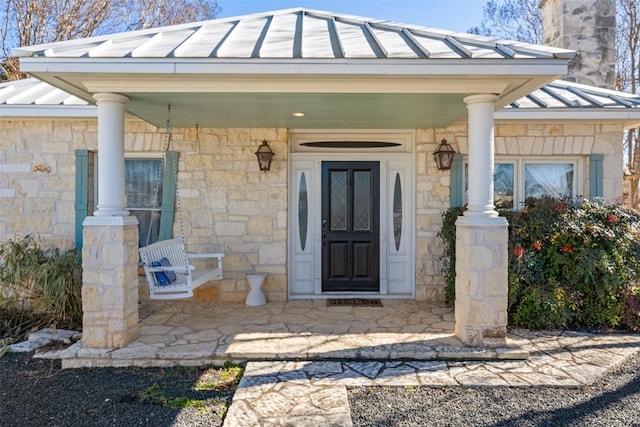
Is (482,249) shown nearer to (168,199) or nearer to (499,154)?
(499,154)

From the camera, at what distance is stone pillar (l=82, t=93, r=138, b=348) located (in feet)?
12.3

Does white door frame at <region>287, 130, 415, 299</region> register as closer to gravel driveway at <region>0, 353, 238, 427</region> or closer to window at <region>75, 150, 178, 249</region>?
window at <region>75, 150, 178, 249</region>

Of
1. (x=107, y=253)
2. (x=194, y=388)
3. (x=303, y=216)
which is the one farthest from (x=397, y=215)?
(x=107, y=253)

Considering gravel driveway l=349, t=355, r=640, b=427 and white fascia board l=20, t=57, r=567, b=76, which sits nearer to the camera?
gravel driveway l=349, t=355, r=640, b=427

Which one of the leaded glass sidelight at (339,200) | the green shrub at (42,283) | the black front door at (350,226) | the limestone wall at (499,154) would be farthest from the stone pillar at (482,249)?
the green shrub at (42,283)

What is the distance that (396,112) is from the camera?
15.6 feet

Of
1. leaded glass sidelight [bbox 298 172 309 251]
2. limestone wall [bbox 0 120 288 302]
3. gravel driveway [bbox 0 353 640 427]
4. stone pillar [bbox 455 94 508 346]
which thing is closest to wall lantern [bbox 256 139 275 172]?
limestone wall [bbox 0 120 288 302]

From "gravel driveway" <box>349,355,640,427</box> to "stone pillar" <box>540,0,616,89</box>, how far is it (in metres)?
5.46

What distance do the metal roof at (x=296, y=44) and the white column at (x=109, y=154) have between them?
467 millimetres

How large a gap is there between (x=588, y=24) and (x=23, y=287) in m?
9.04

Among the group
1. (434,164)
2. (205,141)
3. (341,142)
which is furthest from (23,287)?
(434,164)

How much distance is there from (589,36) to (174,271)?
7299 mm

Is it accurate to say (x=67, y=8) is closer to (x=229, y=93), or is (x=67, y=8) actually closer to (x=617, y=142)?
(x=229, y=93)

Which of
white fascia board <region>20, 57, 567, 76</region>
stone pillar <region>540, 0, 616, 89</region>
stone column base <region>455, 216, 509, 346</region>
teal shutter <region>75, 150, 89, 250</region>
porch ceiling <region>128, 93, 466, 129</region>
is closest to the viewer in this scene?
white fascia board <region>20, 57, 567, 76</region>
